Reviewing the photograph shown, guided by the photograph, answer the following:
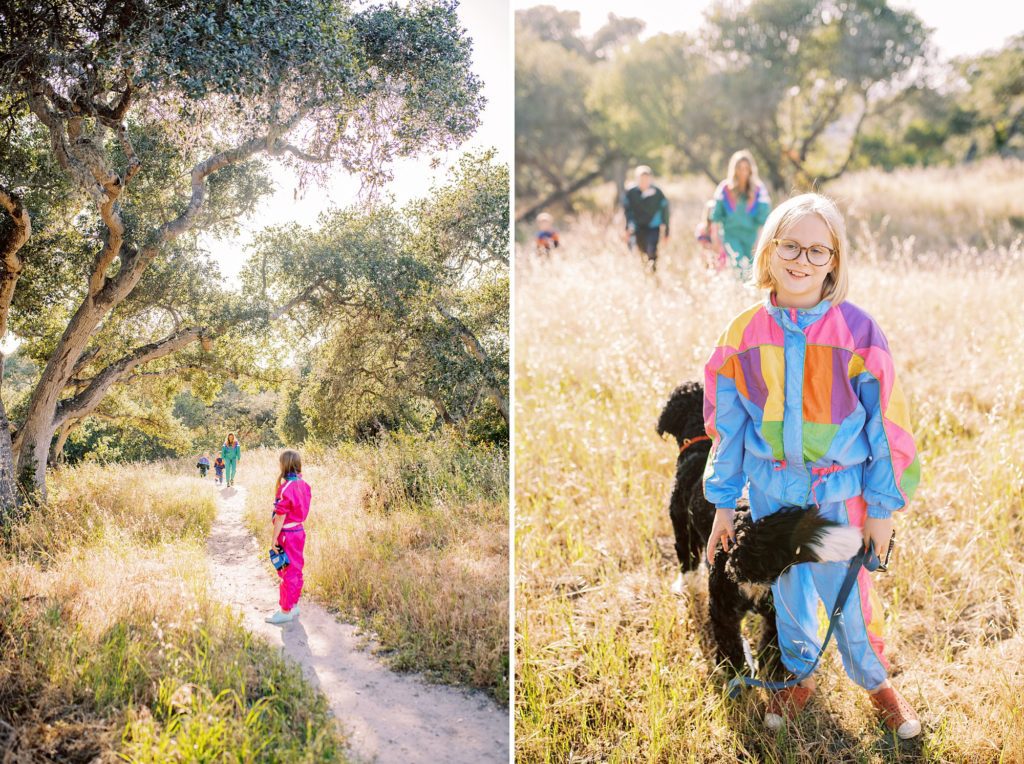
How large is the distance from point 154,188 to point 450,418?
4.20 feet

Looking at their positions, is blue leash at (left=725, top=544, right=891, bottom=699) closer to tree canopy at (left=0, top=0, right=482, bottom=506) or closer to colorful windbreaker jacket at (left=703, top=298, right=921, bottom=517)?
colorful windbreaker jacket at (left=703, top=298, right=921, bottom=517)

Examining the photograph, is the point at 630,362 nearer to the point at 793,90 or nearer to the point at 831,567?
the point at 831,567

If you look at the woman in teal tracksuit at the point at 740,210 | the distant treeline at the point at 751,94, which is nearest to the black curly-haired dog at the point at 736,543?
the woman in teal tracksuit at the point at 740,210

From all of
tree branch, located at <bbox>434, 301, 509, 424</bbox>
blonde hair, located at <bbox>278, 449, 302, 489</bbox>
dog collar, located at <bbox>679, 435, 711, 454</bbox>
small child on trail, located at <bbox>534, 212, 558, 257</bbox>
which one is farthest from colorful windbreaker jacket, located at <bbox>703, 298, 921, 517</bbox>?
small child on trail, located at <bbox>534, 212, 558, 257</bbox>

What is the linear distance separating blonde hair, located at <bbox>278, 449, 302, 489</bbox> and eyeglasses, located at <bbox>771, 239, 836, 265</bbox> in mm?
1702

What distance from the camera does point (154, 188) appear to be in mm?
2275

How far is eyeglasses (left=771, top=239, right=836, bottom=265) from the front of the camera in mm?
2068

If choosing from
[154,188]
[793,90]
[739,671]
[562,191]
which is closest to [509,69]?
[154,188]

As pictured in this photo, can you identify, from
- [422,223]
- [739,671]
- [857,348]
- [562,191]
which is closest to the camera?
[857,348]

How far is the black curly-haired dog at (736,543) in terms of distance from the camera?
2.07 meters

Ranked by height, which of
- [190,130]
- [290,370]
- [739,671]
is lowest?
[739,671]

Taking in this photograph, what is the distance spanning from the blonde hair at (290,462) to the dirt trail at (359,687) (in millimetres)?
192

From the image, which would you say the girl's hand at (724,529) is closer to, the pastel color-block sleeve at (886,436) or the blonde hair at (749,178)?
the pastel color-block sleeve at (886,436)

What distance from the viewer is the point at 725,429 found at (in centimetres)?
222
